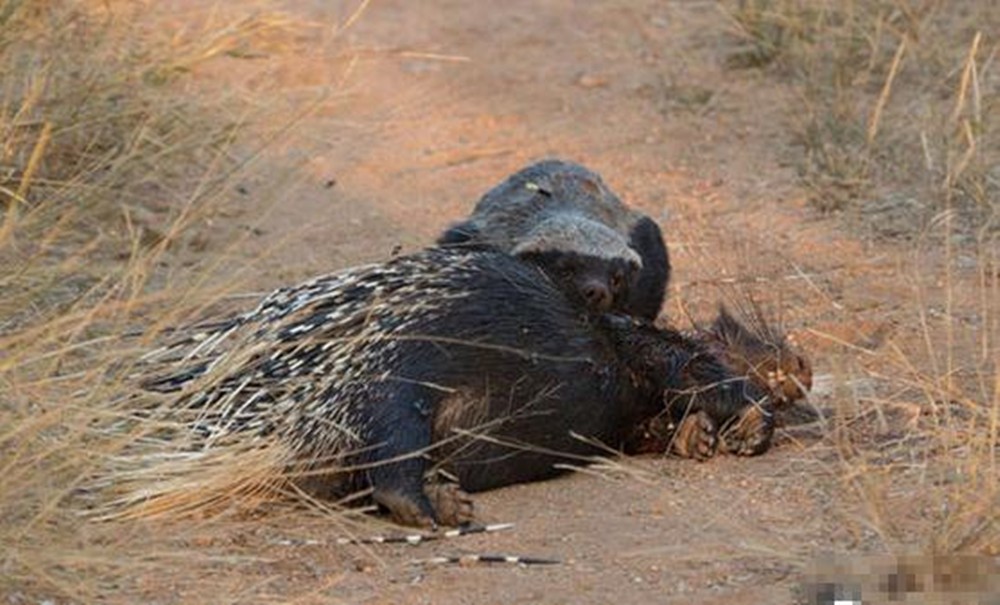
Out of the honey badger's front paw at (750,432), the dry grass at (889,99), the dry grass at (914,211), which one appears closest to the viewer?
the dry grass at (914,211)

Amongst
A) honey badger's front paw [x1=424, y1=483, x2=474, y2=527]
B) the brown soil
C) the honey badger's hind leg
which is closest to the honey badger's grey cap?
the brown soil

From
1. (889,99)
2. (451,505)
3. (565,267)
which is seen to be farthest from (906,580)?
(889,99)

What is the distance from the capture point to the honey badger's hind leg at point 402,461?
475 centimetres

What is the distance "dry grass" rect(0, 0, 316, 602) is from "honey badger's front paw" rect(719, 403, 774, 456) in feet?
4.31

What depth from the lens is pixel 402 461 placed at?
15.8ft

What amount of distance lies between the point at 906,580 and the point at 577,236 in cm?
230

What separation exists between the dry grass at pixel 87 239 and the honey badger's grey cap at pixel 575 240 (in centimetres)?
84

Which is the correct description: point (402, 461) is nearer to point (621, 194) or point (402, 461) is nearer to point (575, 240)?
point (575, 240)

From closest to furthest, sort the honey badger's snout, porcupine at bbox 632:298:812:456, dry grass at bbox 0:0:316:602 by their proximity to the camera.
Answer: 1. dry grass at bbox 0:0:316:602
2. porcupine at bbox 632:298:812:456
3. the honey badger's snout

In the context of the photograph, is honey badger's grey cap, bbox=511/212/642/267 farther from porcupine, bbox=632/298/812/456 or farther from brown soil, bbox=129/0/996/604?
brown soil, bbox=129/0/996/604

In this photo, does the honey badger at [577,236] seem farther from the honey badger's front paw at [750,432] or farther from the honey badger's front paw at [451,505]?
the honey badger's front paw at [451,505]

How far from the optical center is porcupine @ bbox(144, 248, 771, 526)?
4797 mm

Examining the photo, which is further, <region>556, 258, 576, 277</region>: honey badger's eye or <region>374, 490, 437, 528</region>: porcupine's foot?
<region>556, 258, 576, 277</region>: honey badger's eye

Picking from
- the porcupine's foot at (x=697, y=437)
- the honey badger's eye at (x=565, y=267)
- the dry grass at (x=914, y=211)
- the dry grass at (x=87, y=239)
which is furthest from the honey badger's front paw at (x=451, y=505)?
the honey badger's eye at (x=565, y=267)
